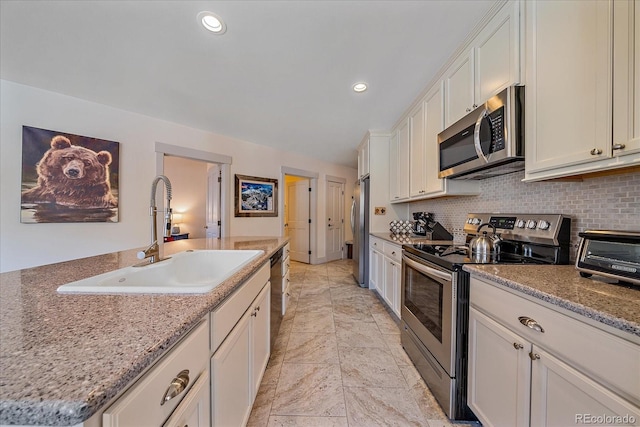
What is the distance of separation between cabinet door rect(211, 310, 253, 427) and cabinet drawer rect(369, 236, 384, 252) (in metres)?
2.06

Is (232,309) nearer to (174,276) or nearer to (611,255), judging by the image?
(174,276)

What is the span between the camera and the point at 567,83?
101cm

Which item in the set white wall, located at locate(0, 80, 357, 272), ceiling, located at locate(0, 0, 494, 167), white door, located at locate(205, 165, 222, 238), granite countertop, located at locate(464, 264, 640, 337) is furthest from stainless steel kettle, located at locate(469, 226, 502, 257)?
white door, located at locate(205, 165, 222, 238)

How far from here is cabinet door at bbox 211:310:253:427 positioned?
0.83 m

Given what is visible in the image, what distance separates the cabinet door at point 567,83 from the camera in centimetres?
90

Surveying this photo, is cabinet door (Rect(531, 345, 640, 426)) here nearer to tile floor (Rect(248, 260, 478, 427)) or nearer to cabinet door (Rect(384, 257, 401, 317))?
tile floor (Rect(248, 260, 478, 427))

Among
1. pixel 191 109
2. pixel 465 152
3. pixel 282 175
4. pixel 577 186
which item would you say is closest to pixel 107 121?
pixel 191 109

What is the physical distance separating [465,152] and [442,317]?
1.15 m

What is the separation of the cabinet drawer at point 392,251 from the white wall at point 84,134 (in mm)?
2185

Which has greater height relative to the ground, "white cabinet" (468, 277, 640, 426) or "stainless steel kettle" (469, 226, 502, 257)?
"stainless steel kettle" (469, 226, 502, 257)

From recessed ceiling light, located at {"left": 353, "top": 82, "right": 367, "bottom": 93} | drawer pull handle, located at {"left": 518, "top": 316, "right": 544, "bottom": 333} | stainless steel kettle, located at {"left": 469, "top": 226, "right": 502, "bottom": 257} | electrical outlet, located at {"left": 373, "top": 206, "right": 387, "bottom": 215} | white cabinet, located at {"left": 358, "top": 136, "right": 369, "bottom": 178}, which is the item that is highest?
recessed ceiling light, located at {"left": 353, "top": 82, "right": 367, "bottom": 93}

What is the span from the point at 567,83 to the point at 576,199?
651 mm

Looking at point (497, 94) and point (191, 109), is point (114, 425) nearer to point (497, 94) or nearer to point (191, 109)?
point (497, 94)

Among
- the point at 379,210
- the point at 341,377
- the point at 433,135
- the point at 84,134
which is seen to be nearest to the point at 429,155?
the point at 433,135
